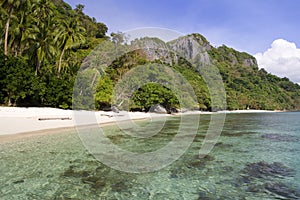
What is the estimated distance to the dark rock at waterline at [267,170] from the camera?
279 inches

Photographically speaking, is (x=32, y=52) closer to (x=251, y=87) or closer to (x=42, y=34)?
(x=42, y=34)

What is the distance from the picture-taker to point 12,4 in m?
24.1

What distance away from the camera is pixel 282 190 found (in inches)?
224

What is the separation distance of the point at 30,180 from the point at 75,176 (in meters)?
1.17

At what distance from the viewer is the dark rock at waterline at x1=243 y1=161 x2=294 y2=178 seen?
7.10 meters

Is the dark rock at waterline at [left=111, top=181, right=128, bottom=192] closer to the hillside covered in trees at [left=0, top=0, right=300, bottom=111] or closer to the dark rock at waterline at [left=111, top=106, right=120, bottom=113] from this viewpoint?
the hillside covered in trees at [left=0, top=0, right=300, bottom=111]

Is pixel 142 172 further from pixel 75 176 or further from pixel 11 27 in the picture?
pixel 11 27

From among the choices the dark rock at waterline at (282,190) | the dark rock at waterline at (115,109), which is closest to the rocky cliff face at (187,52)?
the dark rock at waterline at (115,109)

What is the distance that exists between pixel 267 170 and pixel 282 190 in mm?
2021

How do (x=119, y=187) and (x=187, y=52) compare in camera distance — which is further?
(x=187, y=52)

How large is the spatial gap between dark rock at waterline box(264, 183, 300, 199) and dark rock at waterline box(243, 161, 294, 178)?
0.84 meters

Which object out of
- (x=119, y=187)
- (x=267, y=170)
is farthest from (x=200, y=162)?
(x=119, y=187)

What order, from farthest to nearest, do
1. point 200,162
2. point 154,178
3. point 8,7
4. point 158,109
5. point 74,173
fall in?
1. point 158,109
2. point 8,7
3. point 200,162
4. point 74,173
5. point 154,178

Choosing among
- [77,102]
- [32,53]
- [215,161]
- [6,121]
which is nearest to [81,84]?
[77,102]
